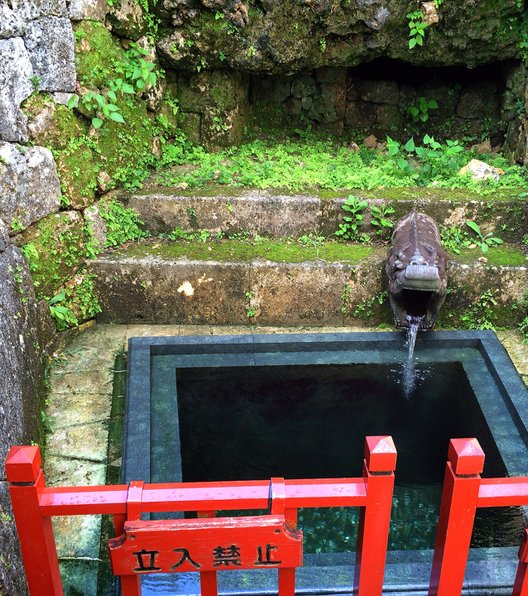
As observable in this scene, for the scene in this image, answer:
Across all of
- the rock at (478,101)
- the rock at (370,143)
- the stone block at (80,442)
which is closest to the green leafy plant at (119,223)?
the stone block at (80,442)

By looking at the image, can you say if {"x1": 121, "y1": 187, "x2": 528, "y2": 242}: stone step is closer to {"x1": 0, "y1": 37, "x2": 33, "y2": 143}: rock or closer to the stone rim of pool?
the stone rim of pool

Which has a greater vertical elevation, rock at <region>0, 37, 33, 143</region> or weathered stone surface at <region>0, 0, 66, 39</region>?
weathered stone surface at <region>0, 0, 66, 39</region>

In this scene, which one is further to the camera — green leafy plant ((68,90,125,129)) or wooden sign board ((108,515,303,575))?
green leafy plant ((68,90,125,129))

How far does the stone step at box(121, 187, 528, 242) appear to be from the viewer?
18.4 feet

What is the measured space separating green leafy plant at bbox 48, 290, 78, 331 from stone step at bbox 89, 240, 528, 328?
365 millimetres

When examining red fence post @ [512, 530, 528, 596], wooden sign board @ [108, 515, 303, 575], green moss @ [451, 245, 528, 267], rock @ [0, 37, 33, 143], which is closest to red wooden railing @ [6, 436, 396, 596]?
wooden sign board @ [108, 515, 303, 575]

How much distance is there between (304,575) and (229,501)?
1.19 m

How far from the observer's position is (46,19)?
4.52 meters

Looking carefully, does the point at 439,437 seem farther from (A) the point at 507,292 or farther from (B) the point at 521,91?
(B) the point at 521,91

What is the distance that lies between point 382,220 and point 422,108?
2555mm

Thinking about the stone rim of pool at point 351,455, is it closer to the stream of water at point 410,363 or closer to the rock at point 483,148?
the stream of water at point 410,363

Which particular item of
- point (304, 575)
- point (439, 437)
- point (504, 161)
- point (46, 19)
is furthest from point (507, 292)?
point (46, 19)

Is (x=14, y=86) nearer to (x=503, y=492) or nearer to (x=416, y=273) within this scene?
(x=416, y=273)

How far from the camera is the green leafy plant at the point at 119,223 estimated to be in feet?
18.0
